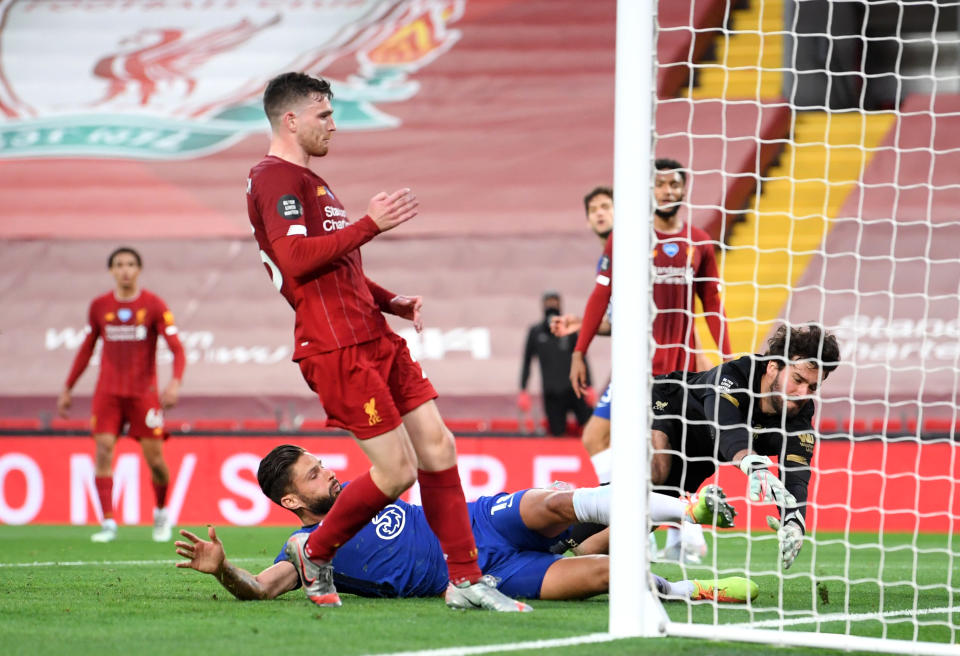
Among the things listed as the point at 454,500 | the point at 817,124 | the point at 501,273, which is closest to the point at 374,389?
the point at 454,500

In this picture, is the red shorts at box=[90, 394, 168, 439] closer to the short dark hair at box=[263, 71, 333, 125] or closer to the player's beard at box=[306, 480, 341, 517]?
the player's beard at box=[306, 480, 341, 517]

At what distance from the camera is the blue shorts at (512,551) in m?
4.62

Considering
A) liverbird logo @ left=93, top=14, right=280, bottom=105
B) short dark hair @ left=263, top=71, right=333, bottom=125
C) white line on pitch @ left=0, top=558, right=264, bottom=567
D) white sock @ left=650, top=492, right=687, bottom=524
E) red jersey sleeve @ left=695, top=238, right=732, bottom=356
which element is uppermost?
liverbird logo @ left=93, top=14, right=280, bottom=105

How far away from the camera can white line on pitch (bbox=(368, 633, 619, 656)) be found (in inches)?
130

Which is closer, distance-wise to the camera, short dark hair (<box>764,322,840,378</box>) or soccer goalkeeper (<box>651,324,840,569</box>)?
soccer goalkeeper (<box>651,324,840,569</box>)

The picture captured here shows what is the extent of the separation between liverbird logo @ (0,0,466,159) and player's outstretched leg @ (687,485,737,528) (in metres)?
13.1

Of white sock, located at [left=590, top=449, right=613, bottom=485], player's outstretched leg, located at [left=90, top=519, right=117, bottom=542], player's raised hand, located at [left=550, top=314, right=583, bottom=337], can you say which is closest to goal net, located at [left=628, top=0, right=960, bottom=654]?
white sock, located at [left=590, top=449, right=613, bottom=485]

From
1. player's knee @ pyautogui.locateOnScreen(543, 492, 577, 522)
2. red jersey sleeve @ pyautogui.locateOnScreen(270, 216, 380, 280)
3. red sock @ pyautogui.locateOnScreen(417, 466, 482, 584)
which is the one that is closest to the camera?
red jersey sleeve @ pyautogui.locateOnScreen(270, 216, 380, 280)

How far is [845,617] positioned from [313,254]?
2.12 metres

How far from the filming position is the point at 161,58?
56.7 ft

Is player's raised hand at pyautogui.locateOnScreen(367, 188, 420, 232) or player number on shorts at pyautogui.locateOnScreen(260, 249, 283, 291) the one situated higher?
player's raised hand at pyautogui.locateOnScreen(367, 188, 420, 232)

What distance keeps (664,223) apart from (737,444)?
7.95 feet

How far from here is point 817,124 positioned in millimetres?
16359

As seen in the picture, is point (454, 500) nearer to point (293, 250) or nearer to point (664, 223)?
point (293, 250)
